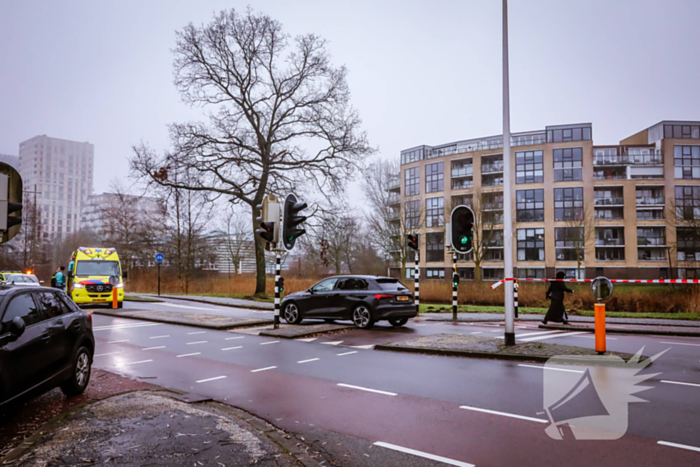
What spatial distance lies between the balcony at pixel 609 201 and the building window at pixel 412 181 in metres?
22.2

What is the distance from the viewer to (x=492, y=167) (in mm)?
66375

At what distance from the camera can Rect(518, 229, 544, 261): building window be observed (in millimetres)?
62625

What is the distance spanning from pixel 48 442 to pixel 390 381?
435cm

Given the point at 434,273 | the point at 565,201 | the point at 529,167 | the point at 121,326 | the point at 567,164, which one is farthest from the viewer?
the point at 434,273

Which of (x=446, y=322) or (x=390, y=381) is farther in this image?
(x=446, y=322)

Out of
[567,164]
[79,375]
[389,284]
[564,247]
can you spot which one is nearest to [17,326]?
[79,375]

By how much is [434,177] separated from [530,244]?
1511 centimetres

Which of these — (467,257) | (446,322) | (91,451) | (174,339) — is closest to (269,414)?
(91,451)

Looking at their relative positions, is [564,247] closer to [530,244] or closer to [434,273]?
[530,244]

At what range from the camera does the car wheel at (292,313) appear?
15.4m

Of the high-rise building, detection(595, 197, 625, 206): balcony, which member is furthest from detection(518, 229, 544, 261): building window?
the high-rise building

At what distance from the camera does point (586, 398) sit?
6250 mm

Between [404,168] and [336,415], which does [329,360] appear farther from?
[404,168]

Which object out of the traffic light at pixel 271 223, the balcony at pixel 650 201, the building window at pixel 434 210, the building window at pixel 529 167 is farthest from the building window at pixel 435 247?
the traffic light at pixel 271 223
